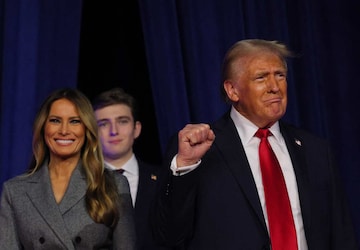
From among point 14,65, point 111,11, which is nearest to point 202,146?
point 14,65

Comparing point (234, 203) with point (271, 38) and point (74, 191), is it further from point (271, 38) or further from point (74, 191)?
point (271, 38)

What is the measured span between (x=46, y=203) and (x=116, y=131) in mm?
762

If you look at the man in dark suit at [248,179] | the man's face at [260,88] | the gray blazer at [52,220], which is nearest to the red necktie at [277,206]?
the man in dark suit at [248,179]

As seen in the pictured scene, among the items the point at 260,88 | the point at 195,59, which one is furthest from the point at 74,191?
the point at 195,59

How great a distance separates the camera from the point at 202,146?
1.97 metres

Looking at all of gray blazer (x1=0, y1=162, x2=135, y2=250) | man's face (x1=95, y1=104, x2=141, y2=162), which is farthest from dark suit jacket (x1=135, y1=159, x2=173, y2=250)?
gray blazer (x1=0, y1=162, x2=135, y2=250)

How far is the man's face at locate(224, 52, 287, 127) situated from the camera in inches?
87.8

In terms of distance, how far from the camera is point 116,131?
3043 millimetres

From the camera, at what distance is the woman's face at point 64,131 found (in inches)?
95.0

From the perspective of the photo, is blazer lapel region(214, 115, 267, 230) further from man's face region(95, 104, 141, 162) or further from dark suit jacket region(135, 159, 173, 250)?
man's face region(95, 104, 141, 162)

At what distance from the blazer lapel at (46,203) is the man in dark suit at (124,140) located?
0.58 metres

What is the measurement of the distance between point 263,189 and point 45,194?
2.59 feet

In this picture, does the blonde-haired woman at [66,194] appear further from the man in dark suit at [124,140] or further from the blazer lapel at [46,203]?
the man in dark suit at [124,140]

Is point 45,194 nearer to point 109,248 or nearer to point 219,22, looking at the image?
point 109,248
